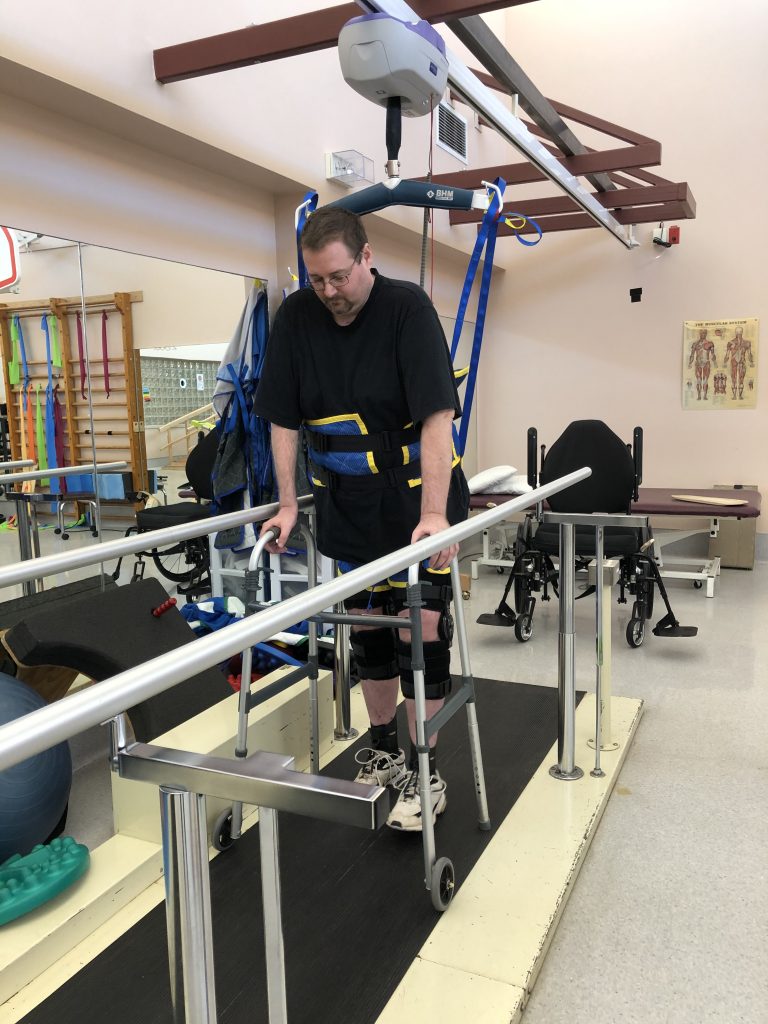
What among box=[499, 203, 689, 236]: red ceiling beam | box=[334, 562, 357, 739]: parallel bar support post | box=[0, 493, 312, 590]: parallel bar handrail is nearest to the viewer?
box=[0, 493, 312, 590]: parallel bar handrail

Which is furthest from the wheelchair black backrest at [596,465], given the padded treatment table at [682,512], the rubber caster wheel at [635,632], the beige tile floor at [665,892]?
the beige tile floor at [665,892]

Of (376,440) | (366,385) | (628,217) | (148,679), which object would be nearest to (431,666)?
(376,440)

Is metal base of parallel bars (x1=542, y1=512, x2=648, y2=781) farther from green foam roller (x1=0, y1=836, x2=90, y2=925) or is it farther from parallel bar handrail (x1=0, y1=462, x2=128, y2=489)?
parallel bar handrail (x1=0, y1=462, x2=128, y2=489)

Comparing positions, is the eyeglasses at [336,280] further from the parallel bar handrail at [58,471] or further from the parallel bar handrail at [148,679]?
the parallel bar handrail at [58,471]

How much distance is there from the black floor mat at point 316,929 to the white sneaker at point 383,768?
14cm

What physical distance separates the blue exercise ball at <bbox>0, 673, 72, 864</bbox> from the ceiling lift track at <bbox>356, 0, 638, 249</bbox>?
2.03m

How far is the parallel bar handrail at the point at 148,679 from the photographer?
66 cm

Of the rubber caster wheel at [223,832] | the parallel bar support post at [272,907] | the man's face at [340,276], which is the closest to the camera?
the parallel bar support post at [272,907]

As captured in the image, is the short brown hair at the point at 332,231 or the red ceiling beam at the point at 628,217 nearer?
the short brown hair at the point at 332,231

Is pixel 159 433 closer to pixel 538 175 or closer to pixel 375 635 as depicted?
pixel 375 635

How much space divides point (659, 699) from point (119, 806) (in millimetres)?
2211

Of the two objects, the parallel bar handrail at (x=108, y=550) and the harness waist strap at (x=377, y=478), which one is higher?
the harness waist strap at (x=377, y=478)

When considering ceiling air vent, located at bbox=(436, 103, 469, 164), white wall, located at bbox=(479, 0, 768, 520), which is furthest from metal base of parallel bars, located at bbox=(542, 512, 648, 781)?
white wall, located at bbox=(479, 0, 768, 520)

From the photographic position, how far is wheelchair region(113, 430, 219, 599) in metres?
3.53
